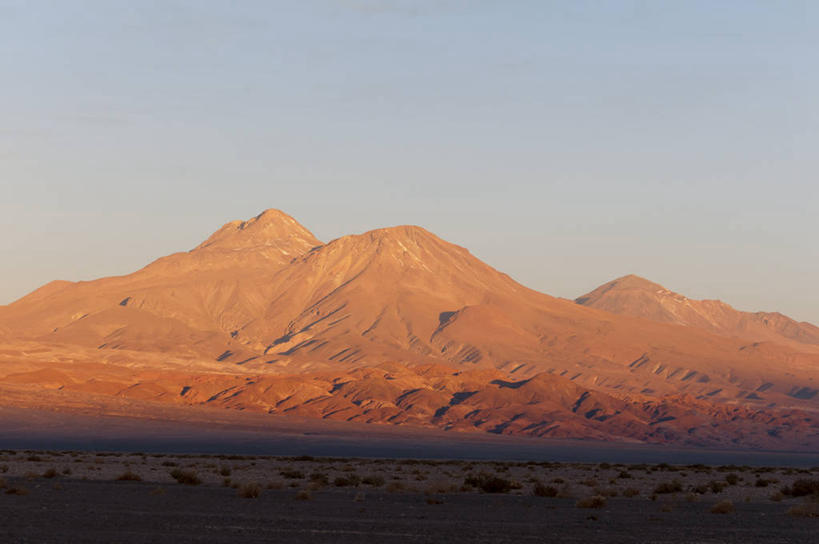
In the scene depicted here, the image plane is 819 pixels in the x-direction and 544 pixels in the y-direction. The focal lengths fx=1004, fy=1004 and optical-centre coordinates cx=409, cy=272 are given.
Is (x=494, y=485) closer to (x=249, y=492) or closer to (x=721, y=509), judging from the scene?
(x=249, y=492)

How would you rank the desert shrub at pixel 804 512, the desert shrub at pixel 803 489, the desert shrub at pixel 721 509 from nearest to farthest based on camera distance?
the desert shrub at pixel 804 512 < the desert shrub at pixel 721 509 < the desert shrub at pixel 803 489

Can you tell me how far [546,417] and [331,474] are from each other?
114 meters

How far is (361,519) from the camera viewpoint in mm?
23125

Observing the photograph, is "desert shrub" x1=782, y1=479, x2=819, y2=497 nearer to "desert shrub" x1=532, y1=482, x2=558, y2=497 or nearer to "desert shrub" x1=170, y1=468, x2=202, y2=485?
"desert shrub" x1=532, y1=482, x2=558, y2=497

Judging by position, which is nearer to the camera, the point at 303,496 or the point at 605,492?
the point at 303,496

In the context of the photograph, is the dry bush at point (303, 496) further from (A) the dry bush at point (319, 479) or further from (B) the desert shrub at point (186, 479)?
(B) the desert shrub at point (186, 479)

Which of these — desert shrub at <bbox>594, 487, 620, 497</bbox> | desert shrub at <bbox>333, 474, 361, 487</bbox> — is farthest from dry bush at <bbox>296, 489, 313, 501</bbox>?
desert shrub at <bbox>594, 487, 620, 497</bbox>

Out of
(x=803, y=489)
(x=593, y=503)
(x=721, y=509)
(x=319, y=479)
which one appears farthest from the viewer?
(x=319, y=479)

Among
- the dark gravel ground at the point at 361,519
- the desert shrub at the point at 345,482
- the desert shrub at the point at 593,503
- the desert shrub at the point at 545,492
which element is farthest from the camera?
the desert shrub at the point at 345,482

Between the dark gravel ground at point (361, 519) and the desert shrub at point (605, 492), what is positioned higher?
the dark gravel ground at point (361, 519)

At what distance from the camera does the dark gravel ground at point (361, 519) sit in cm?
1966

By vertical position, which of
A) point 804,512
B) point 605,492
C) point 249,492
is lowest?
point 605,492

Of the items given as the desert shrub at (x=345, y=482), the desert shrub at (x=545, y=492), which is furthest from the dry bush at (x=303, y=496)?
the desert shrub at (x=545, y=492)

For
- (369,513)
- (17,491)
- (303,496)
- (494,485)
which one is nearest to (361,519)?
(369,513)
